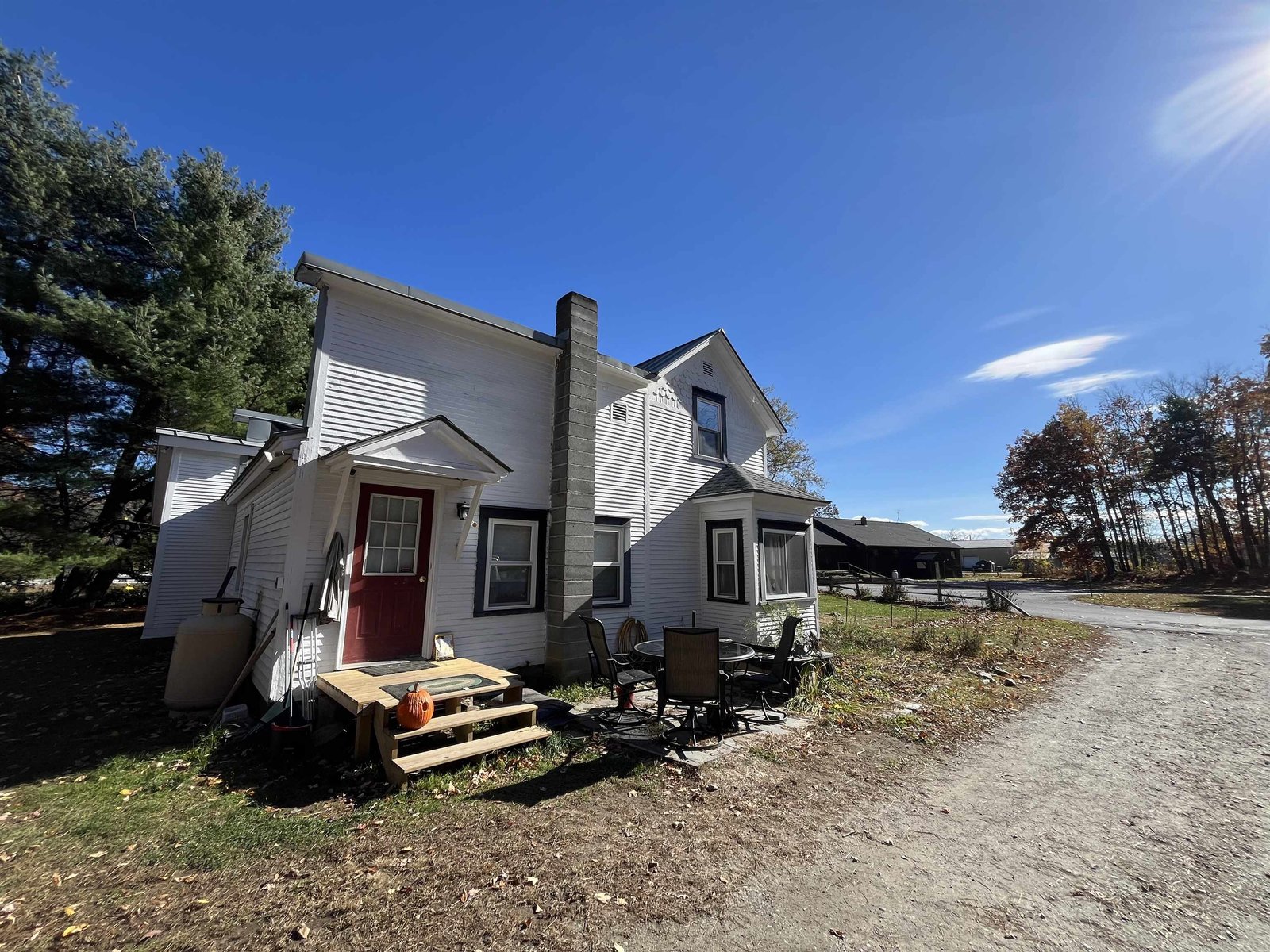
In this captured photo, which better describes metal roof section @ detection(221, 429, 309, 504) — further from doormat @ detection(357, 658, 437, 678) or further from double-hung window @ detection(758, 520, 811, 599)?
double-hung window @ detection(758, 520, 811, 599)

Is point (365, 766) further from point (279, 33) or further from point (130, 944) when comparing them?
point (279, 33)

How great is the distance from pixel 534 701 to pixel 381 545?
3.16m

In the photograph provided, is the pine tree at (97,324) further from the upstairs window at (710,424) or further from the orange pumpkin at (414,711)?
the orange pumpkin at (414,711)

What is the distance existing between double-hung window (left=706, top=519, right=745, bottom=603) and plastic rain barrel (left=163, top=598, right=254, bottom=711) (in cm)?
848

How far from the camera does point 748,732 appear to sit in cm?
619

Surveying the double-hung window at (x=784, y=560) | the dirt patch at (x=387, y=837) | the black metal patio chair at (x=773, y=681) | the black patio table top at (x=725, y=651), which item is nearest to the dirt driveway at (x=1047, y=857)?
the dirt patch at (x=387, y=837)

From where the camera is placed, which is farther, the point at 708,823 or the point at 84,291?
the point at 84,291

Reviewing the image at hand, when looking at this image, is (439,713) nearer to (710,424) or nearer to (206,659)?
(206,659)

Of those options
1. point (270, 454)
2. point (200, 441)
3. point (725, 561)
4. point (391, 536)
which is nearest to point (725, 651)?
point (725, 561)

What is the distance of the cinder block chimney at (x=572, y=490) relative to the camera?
325 inches

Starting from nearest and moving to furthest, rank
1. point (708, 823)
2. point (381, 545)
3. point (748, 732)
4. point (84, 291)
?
1. point (708, 823)
2. point (748, 732)
3. point (381, 545)
4. point (84, 291)

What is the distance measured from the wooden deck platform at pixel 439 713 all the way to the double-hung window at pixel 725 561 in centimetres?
577

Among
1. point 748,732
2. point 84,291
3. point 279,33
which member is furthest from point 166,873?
point 84,291

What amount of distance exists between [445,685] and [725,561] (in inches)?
271
